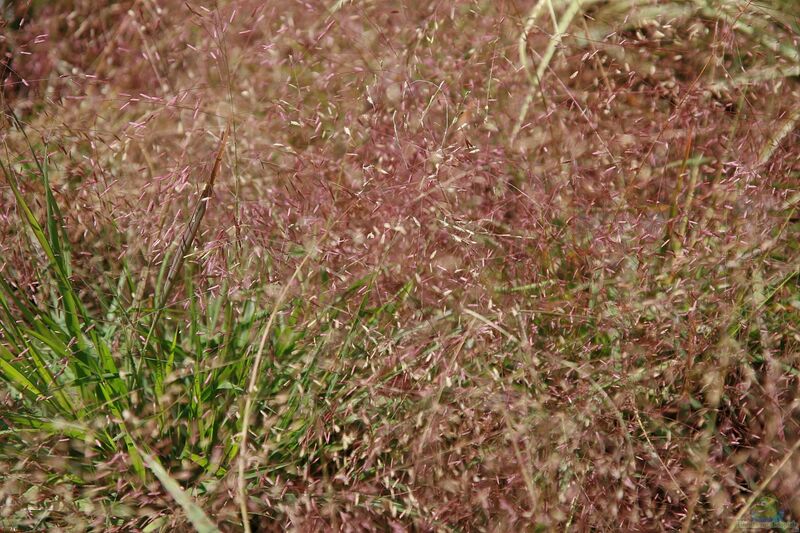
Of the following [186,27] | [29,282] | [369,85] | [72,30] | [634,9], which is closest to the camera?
[29,282]

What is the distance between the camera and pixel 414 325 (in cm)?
170

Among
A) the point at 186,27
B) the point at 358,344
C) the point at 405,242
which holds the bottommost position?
the point at 358,344

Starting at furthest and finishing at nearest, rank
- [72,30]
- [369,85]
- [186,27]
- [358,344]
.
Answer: [72,30], [186,27], [369,85], [358,344]

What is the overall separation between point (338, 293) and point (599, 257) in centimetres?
53

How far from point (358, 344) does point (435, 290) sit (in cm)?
19

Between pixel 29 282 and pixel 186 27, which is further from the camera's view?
pixel 186 27

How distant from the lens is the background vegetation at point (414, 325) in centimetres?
155

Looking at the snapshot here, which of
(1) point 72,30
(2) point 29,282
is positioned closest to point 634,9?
(2) point 29,282

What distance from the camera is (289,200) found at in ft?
6.06

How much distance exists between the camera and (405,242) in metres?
1.77

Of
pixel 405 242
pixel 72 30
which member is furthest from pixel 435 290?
pixel 72 30

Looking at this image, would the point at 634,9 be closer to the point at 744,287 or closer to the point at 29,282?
the point at 744,287

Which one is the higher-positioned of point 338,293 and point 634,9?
point 634,9

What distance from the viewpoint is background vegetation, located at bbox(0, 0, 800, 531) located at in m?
1.55
